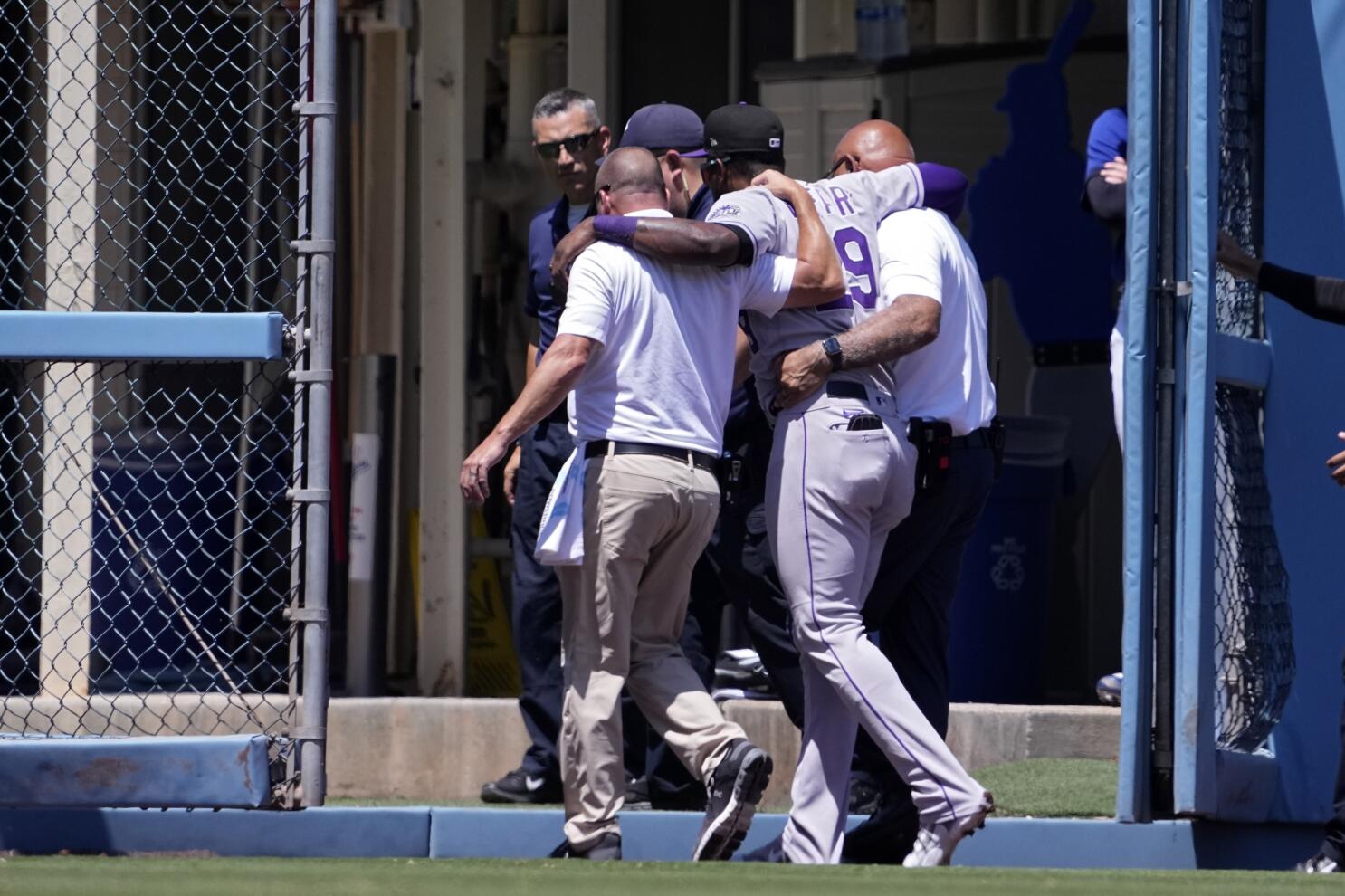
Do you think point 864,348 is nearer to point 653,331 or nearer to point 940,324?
point 940,324

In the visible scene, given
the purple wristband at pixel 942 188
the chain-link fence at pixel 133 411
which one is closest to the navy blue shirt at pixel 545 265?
the chain-link fence at pixel 133 411

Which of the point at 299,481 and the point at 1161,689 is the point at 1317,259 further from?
the point at 299,481

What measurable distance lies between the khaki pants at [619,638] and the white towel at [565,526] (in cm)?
2

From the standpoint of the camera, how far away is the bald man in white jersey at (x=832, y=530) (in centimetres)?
543

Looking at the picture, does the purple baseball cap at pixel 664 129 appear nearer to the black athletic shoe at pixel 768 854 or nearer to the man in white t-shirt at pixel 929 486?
the man in white t-shirt at pixel 929 486

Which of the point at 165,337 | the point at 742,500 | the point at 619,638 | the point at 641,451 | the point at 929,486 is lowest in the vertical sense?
the point at 619,638

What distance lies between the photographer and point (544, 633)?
270 inches

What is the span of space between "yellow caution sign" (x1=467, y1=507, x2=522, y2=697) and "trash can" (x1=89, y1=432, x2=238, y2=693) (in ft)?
3.17

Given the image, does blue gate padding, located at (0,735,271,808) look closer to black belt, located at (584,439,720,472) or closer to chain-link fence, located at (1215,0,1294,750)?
black belt, located at (584,439,720,472)

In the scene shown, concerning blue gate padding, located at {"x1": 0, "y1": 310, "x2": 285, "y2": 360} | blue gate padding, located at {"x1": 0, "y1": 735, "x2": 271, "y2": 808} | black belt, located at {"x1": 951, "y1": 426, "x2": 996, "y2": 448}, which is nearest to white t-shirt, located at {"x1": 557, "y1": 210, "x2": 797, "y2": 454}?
black belt, located at {"x1": 951, "y1": 426, "x2": 996, "y2": 448}

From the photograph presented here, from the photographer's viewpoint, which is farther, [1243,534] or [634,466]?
[1243,534]

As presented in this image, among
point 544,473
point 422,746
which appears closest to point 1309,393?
point 544,473

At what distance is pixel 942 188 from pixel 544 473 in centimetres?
143

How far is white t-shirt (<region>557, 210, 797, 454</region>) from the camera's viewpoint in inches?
221
